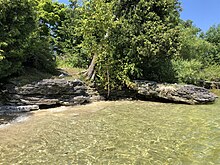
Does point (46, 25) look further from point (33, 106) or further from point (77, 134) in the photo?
point (77, 134)

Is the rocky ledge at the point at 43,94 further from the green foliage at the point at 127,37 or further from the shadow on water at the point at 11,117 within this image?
the green foliage at the point at 127,37

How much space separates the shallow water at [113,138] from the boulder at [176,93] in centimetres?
289

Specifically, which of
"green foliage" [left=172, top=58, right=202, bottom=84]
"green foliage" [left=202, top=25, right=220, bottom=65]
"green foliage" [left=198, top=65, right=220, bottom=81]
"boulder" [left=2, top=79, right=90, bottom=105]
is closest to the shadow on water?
"boulder" [left=2, top=79, right=90, bottom=105]

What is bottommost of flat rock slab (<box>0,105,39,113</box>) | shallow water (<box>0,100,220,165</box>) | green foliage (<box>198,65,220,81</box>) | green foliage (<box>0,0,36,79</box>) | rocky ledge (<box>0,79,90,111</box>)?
shallow water (<box>0,100,220,165</box>)

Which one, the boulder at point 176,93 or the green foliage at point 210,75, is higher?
the green foliage at point 210,75

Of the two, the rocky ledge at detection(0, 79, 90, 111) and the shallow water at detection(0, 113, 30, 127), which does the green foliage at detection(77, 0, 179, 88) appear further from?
the shallow water at detection(0, 113, 30, 127)

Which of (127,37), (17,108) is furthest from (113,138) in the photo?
(127,37)

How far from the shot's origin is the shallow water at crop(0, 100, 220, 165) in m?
6.94

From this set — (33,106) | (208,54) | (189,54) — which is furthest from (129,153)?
(208,54)

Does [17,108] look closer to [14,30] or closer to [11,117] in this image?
[11,117]

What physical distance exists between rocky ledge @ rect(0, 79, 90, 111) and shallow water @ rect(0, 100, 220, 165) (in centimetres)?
92

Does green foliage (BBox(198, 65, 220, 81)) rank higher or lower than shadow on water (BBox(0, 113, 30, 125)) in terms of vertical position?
higher

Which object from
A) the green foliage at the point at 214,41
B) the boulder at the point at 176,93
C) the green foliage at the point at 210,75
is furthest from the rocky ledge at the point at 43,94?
the green foliage at the point at 214,41

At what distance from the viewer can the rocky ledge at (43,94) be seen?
13055 millimetres
